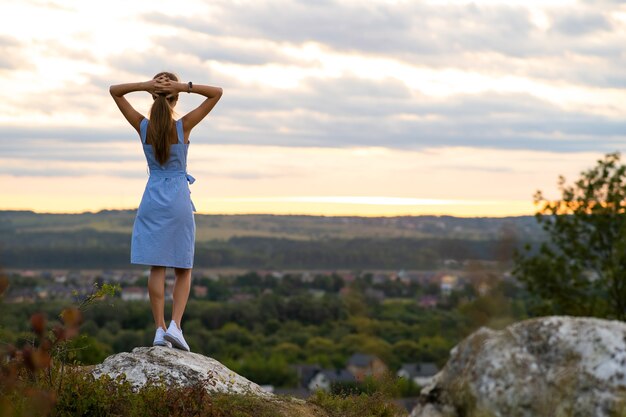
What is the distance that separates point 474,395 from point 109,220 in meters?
133

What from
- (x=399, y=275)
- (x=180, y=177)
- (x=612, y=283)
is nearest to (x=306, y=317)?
(x=399, y=275)

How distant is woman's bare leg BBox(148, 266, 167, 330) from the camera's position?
9.23 meters

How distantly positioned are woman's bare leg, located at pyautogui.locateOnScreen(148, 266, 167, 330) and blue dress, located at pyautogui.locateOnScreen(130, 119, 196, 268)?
0.37 feet

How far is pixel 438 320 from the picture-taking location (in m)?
79.2

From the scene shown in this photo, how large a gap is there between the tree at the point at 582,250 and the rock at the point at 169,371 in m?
19.9

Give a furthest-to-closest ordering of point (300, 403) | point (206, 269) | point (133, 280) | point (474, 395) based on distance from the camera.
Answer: point (206, 269), point (133, 280), point (300, 403), point (474, 395)

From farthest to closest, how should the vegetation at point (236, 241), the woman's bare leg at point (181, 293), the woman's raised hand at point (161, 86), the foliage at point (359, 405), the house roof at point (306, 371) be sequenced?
the vegetation at point (236, 241)
the house roof at point (306, 371)
the woman's bare leg at point (181, 293)
the woman's raised hand at point (161, 86)
the foliage at point (359, 405)

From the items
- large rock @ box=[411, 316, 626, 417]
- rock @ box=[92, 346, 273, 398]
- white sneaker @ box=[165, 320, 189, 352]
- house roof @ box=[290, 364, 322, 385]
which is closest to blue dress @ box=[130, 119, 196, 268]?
white sneaker @ box=[165, 320, 189, 352]

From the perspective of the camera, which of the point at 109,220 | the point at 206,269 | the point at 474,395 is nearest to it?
the point at 474,395

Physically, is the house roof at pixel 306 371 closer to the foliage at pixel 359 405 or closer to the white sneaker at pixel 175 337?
the white sneaker at pixel 175 337

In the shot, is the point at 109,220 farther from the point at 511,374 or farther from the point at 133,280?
the point at 511,374

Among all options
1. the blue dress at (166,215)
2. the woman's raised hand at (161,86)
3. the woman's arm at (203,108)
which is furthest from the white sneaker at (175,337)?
the woman's raised hand at (161,86)

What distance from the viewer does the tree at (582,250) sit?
90.6 ft

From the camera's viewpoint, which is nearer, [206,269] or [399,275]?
[399,275]
